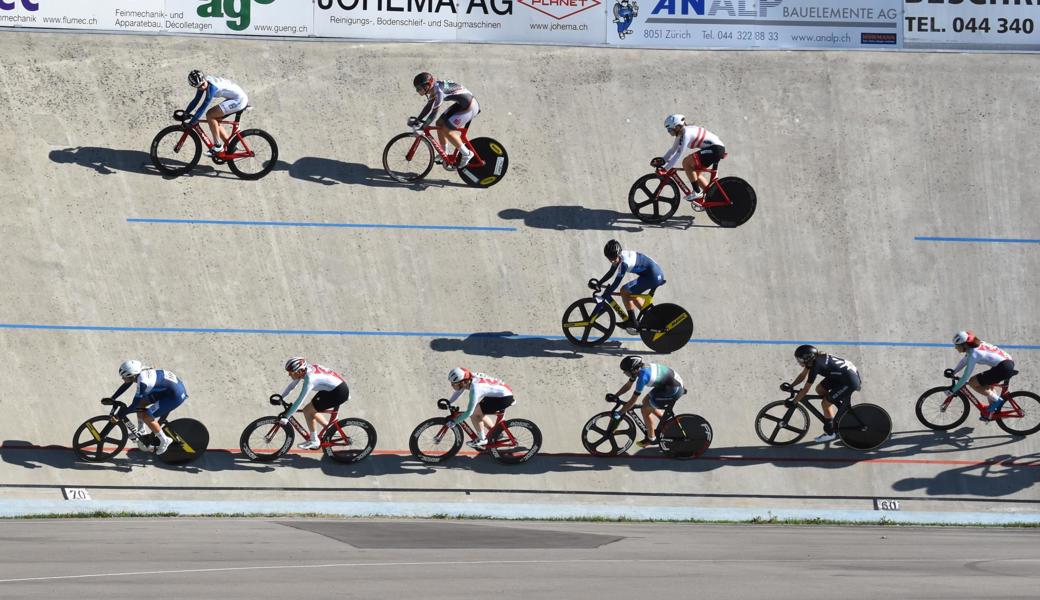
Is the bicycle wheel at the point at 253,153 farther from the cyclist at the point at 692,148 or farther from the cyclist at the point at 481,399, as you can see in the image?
the cyclist at the point at 692,148

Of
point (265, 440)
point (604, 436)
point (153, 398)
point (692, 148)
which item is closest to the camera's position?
point (153, 398)

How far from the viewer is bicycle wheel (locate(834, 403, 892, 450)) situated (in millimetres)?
14938

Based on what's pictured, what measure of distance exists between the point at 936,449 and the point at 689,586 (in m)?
7.70

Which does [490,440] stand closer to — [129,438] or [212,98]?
[129,438]

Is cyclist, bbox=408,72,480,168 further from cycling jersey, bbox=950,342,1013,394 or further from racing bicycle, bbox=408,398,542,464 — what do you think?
cycling jersey, bbox=950,342,1013,394

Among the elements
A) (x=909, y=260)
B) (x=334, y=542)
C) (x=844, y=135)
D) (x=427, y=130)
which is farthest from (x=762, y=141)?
(x=334, y=542)

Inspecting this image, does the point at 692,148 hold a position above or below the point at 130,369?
above

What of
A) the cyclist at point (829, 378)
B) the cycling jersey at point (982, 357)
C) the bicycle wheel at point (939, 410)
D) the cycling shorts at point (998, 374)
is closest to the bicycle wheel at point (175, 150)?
the cyclist at point (829, 378)

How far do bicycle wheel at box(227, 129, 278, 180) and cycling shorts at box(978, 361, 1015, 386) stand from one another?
10254 millimetres

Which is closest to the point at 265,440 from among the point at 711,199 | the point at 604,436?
the point at 604,436

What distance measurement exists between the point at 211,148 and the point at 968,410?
1103 cm

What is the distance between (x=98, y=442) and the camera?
14.2 metres

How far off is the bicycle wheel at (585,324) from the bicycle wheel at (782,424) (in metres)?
2.30

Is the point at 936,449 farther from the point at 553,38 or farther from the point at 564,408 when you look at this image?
the point at 553,38
